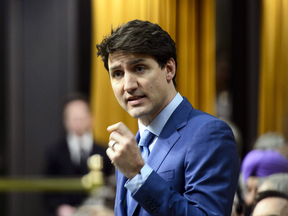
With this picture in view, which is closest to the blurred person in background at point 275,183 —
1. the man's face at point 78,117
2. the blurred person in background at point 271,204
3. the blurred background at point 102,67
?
the blurred person in background at point 271,204

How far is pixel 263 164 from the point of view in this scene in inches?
85.2

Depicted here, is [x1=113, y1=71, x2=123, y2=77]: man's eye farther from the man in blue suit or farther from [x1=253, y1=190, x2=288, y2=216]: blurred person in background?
[x1=253, y1=190, x2=288, y2=216]: blurred person in background

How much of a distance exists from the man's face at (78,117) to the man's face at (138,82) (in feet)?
6.20

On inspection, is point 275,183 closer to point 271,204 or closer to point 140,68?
point 271,204

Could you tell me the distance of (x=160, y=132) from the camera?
3.59ft

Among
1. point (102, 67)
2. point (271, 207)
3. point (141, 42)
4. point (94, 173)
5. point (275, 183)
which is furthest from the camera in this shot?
point (102, 67)

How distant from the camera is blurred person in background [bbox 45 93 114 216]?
2.93 metres

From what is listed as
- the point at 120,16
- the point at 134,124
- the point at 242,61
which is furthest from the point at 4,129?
the point at 242,61

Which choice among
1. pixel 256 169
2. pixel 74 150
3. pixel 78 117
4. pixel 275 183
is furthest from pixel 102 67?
pixel 275 183

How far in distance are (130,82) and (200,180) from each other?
36cm

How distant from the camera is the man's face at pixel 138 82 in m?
1.05

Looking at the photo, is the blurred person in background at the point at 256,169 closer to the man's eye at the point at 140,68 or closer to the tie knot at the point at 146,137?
the tie knot at the point at 146,137

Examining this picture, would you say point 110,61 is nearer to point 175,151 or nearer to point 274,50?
point 175,151

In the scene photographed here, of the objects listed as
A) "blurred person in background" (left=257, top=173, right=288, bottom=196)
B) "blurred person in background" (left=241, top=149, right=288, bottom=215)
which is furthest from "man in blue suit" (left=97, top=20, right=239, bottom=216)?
"blurred person in background" (left=241, top=149, right=288, bottom=215)
